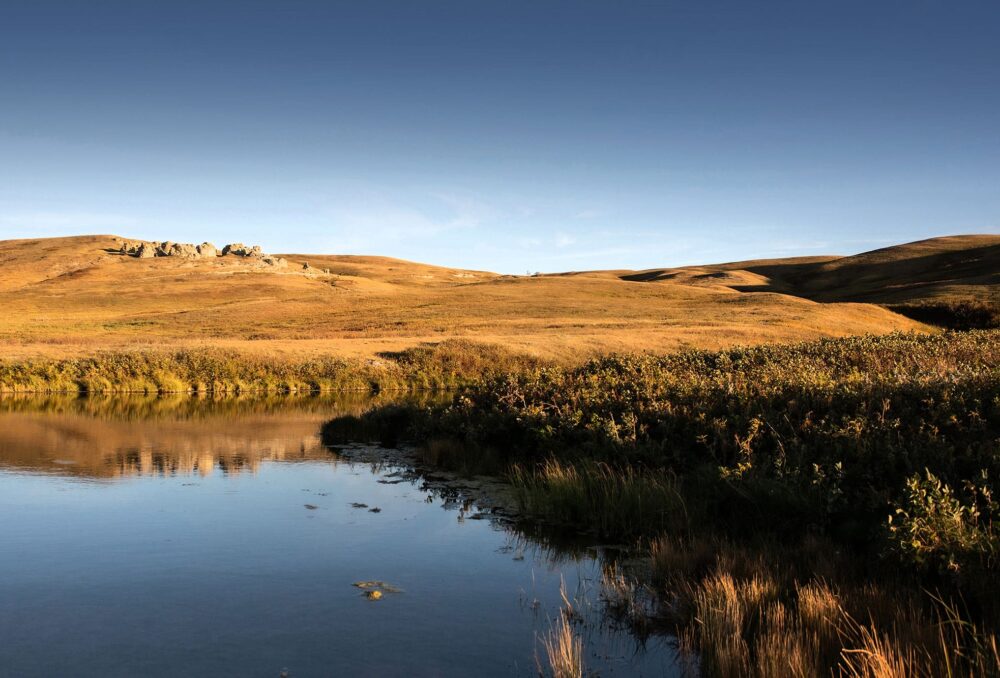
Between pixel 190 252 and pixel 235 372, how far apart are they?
108 metres

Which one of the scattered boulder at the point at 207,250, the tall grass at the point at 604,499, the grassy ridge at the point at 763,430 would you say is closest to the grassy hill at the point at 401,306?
the scattered boulder at the point at 207,250

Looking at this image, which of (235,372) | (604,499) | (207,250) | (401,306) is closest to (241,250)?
(207,250)

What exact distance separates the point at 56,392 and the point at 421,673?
3311 cm

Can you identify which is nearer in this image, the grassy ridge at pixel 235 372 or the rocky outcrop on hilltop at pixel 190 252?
the grassy ridge at pixel 235 372

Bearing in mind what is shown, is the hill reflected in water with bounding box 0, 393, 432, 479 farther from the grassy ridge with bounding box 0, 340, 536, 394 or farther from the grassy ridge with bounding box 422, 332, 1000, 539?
the grassy ridge with bounding box 422, 332, 1000, 539

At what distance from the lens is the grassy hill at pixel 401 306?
52500mm

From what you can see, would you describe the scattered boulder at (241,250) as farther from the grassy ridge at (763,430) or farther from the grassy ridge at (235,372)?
the grassy ridge at (763,430)

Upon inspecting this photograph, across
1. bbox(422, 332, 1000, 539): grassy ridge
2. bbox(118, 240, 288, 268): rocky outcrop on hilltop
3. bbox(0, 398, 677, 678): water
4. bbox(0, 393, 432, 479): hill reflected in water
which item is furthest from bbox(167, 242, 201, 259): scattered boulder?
bbox(422, 332, 1000, 539): grassy ridge

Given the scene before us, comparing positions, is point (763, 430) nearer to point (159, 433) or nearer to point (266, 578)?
point (266, 578)

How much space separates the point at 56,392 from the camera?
112 ft

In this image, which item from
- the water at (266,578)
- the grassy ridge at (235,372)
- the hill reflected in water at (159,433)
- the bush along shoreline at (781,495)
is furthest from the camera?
the grassy ridge at (235,372)

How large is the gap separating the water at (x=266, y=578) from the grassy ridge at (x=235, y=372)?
18606 mm

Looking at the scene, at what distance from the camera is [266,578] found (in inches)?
389

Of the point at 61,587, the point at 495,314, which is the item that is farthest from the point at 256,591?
the point at 495,314
